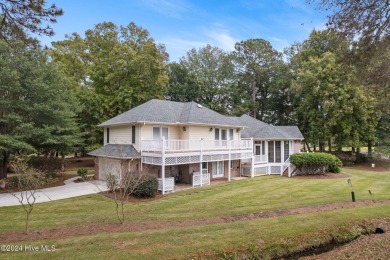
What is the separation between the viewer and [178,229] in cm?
1000

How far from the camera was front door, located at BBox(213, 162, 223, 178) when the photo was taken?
22203mm

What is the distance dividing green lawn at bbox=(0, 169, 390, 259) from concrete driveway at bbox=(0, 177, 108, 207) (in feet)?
3.99

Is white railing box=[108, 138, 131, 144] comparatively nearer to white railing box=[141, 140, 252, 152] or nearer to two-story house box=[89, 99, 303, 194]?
two-story house box=[89, 99, 303, 194]

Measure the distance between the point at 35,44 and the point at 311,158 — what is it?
2253 centimetres

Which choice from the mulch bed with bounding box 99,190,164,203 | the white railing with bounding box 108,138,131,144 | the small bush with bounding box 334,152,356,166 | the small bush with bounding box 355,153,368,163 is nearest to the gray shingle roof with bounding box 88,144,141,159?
the white railing with bounding box 108,138,131,144

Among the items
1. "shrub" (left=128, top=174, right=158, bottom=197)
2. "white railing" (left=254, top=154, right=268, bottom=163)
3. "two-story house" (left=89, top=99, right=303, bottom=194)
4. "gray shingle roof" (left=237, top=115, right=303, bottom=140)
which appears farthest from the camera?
"gray shingle roof" (left=237, top=115, right=303, bottom=140)

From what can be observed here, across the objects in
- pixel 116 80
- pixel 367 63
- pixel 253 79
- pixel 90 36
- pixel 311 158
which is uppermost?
pixel 90 36

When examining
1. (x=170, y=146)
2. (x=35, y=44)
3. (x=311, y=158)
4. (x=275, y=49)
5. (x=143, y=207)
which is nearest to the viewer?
(x=35, y=44)

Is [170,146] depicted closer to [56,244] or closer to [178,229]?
[178,229]

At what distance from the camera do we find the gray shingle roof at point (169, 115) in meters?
19.8

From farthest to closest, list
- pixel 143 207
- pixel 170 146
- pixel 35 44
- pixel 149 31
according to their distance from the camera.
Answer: pixel 149 31 → pixel 170 146 → pixel 143 207 → pixel 35 44

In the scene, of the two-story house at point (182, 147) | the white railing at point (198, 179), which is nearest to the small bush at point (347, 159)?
the two-story house at point (182, 147)

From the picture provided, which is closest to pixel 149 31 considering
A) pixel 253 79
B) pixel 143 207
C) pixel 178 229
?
pixel 253 79

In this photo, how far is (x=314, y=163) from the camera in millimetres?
23812
